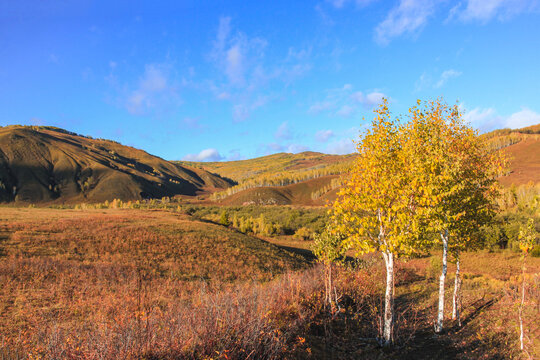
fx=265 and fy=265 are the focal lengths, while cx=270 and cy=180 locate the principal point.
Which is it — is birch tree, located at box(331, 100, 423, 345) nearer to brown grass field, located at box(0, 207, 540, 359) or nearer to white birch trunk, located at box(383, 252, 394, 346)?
white birch trunk, located at box(383, 252, 394, 346)

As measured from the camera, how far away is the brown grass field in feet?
23.6

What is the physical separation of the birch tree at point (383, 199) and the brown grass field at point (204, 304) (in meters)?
3.02

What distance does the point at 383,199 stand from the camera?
10406mm

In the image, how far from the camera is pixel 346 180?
1166cm

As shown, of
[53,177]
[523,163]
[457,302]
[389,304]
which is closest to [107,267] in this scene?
[389,304]

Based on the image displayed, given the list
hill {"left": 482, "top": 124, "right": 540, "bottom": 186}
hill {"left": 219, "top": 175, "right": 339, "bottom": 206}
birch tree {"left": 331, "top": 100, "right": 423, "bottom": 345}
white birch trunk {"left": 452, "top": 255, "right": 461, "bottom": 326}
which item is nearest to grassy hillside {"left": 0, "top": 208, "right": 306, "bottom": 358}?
birch tree {"left": 331, "top": 100, "right": 423, "bottom": 345}

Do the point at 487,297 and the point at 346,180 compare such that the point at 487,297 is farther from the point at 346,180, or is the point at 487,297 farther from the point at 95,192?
the point at 95,192

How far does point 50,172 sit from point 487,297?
211923 millimetres

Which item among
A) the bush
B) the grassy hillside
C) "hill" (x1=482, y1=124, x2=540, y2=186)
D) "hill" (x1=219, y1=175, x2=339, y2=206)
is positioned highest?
"hill" (x1=482, y1=124, x2=540, y2=186)

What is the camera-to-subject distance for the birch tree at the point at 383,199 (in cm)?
991

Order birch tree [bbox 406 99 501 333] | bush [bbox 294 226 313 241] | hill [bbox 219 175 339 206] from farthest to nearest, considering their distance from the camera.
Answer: hill [bbox 219 175 339 206], bush [bbox 294 226 313 241], birch tree [bbox 406 99 501 333]

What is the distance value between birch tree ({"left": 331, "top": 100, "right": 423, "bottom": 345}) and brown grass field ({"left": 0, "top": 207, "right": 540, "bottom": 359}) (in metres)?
3.02

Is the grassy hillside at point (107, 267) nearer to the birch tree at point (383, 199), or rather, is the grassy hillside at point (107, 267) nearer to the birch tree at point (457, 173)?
the birch tree at point (383, 199)

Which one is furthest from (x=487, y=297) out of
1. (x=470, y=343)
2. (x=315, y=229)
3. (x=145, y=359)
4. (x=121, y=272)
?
(x=315, y=229)
